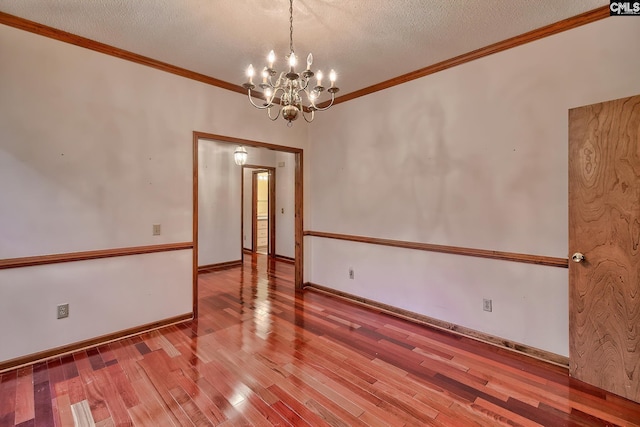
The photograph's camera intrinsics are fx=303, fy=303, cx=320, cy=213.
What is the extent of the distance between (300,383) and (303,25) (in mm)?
2823

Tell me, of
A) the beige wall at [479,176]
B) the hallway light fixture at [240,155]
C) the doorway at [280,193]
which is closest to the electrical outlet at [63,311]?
the doorway at [280,193]

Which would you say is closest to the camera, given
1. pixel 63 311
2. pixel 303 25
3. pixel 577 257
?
pixel 577 257

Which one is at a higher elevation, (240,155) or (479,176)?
(240,155)

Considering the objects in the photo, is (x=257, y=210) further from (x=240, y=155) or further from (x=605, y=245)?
(x=605, y=245)

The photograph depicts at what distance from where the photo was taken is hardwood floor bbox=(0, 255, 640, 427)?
6.25 ft

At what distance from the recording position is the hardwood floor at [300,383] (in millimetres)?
1904

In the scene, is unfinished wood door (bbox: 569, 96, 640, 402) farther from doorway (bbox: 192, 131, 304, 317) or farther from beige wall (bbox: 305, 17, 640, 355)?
doorway (bbox: 192, 131, 304, 317)

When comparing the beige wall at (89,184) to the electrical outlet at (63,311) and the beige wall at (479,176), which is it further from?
the beige wall at (479,176)

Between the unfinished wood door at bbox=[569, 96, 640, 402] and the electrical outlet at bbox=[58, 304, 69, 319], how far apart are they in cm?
419

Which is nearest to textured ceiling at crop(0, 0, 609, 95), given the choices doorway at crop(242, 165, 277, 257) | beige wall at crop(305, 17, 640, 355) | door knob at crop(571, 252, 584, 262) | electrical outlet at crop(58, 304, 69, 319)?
beige wall at crop(305, 17, 640, 355)

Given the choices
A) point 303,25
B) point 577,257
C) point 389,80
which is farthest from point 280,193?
point 577,257

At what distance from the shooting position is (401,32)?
2617 millimetres

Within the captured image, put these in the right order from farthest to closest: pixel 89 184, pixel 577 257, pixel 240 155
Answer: pixel 240 155
pixel 89 184
pixel 577 257

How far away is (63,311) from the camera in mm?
2666
